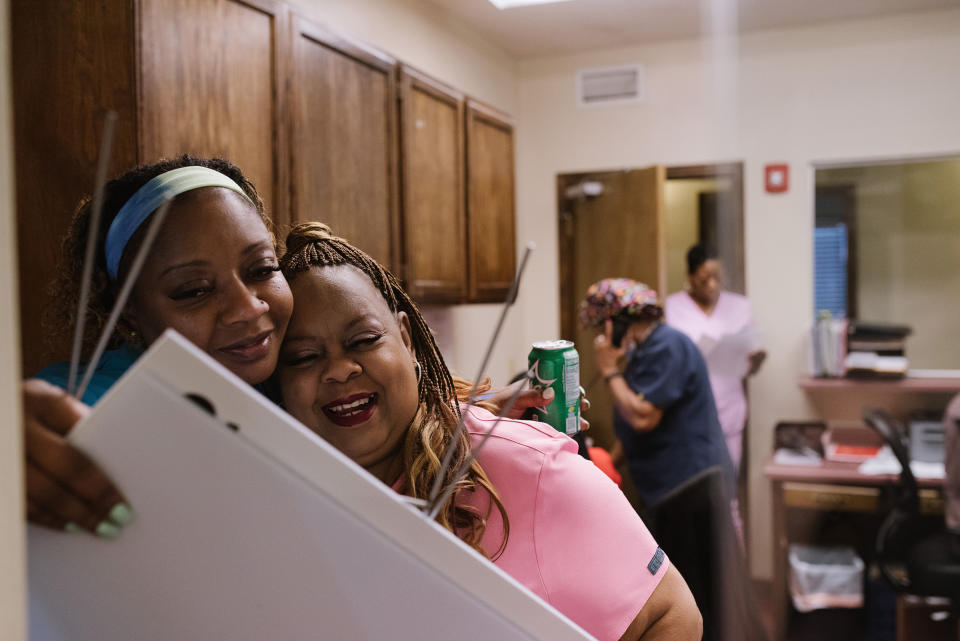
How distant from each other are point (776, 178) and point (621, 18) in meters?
1.02

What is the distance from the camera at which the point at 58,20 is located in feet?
3.25

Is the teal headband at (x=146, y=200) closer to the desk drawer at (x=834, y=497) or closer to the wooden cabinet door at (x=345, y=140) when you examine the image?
the wooden cabinet door at (x=345, y=140)

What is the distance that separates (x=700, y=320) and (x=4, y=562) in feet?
9.89

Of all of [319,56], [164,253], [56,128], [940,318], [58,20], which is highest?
[319,56]

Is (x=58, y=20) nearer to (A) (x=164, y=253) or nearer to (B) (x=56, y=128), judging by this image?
(B) (x=56, y=128)

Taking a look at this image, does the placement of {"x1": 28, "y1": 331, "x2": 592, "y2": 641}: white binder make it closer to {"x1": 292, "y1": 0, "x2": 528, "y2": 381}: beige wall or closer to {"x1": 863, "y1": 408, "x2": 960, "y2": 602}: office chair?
{"x1": 292, "y1": 0, "x2": 528, "y2": 381}: beige wall

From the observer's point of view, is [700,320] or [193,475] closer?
[193,475]

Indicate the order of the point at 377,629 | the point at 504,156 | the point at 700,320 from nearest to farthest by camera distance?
the point at 377,629, the point at 504,156, the point at 700,320

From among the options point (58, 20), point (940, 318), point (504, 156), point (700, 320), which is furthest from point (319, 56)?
point (940, 318)

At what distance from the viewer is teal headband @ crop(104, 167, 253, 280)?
69 cm

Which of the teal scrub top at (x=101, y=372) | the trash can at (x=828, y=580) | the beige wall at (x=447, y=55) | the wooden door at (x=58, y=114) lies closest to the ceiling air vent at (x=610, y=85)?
the beige wall at (x=447, y=55)

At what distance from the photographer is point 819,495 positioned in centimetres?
293

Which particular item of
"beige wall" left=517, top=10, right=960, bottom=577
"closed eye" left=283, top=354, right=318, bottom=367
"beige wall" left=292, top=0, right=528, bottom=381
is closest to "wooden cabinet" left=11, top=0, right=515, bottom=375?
"beige wall" left=292, top=0, right=528, bottom=381

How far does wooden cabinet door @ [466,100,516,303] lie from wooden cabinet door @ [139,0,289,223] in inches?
36.5
